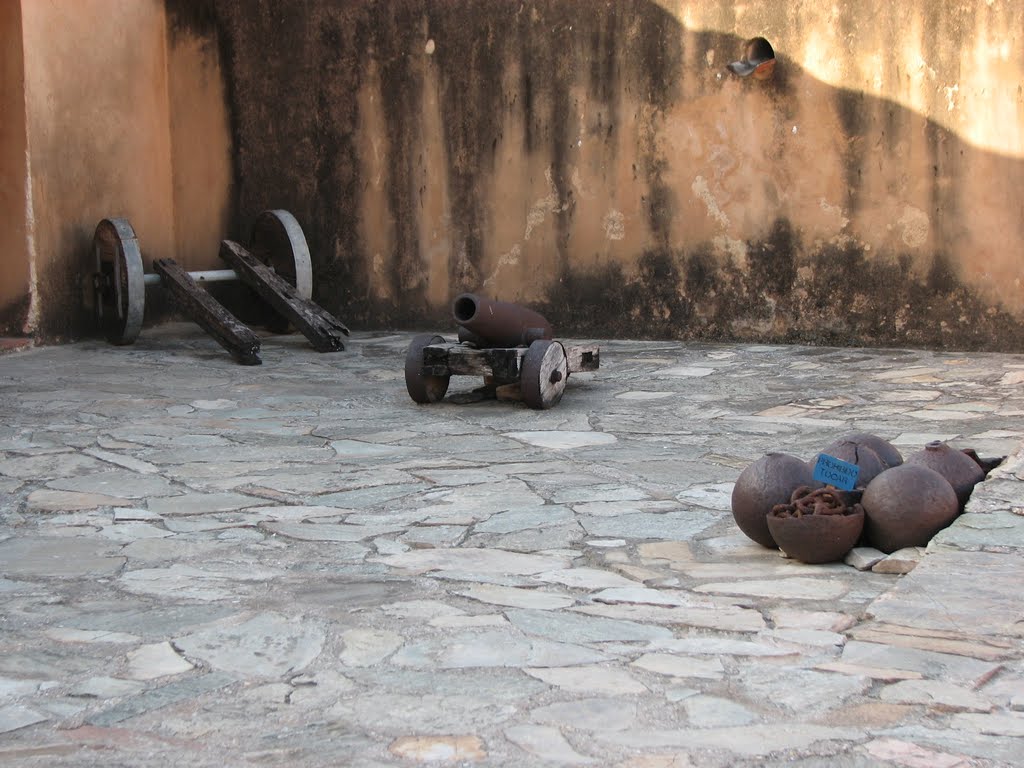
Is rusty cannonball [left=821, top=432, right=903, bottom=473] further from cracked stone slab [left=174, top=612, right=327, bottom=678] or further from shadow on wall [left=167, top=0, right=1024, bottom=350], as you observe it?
shadow on wall [left=167, top=0, right=1024, bottom=350]

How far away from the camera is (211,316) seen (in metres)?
8.95

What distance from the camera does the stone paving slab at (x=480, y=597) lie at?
2.70m

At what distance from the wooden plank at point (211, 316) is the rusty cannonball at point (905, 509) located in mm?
5398

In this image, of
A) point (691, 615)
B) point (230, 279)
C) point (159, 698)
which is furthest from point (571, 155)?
point (159, 698)

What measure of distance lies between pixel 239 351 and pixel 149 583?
493 cm

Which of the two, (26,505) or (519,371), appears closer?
(26,505)

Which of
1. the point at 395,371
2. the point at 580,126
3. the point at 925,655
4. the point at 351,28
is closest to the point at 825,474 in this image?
the point at 925,655

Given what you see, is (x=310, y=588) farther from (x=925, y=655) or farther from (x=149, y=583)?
(x=925, y=655)

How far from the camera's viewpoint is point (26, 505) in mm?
5008

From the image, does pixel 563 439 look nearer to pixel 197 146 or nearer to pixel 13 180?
pixel 13 180

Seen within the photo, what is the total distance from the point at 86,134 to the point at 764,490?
7.03 metres

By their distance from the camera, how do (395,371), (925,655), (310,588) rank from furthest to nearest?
1. (395,371)
2. (310,588)
3. (925,655)

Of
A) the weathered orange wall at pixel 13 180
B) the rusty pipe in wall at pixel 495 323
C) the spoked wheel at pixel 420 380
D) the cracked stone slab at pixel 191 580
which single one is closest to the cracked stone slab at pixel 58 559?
the cracked stone slab at pixel 191 580

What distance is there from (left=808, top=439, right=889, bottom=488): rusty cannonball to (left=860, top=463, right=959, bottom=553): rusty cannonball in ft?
0.49
